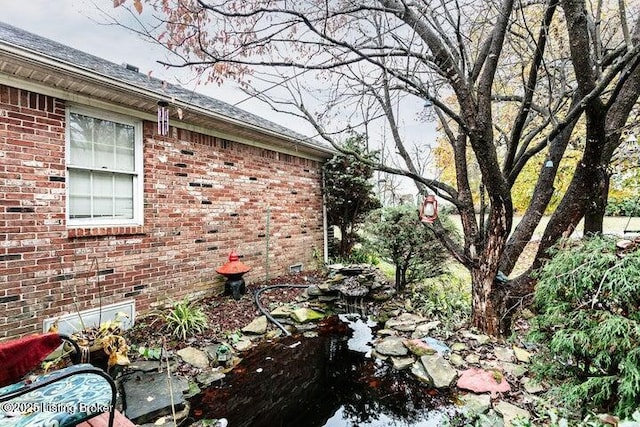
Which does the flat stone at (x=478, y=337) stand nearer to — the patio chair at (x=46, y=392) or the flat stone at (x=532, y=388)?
the flat stone at (x=532, y=388)

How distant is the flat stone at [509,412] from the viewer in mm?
2747

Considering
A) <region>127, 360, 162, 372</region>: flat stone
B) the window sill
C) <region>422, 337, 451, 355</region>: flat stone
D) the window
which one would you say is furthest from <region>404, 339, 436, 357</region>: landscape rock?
the window

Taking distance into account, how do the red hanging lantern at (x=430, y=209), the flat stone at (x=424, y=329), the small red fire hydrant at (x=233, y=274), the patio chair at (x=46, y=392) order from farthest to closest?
1. the small red fire hydrant at (x=233, y=274)
2. the red hanging lantern at (x=430, y=209)
3. the flat stone at (x=424, y=329)
4. the patio chair at (x=46, y=392)

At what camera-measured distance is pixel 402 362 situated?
4.04m

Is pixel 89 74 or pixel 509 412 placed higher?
pixel 89 74

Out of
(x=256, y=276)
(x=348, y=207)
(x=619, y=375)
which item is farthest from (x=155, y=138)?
(x=619, y=375)

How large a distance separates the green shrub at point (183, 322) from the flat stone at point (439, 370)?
2.95 m

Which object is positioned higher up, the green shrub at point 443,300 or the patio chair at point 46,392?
the patio chair at point 46,392

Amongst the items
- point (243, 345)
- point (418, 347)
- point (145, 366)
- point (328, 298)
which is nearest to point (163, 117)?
point (145, 366)

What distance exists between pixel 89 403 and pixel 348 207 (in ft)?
24.0

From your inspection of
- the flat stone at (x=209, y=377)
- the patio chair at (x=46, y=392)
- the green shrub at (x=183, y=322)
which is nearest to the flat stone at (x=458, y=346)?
the flat stone at (x=209, y=377)

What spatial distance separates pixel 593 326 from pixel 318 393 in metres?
2.59

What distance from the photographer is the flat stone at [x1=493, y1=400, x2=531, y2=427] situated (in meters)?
2.75

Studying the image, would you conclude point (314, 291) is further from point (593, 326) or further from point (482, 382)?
point (593, 326)
